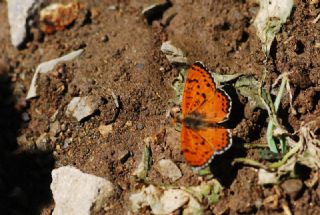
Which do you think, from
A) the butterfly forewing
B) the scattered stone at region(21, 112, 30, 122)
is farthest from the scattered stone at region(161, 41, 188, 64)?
the scattered stone at region(21, 112, 30, 122)

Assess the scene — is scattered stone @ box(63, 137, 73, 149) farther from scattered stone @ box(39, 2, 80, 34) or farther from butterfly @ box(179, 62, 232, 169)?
scattered stone @ box(39, 2, 80, 34)

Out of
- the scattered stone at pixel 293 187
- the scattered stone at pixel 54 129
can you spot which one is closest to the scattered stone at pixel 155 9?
the scattered stone at pixel 54 129

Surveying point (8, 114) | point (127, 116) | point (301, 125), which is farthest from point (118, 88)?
point (301, 125)

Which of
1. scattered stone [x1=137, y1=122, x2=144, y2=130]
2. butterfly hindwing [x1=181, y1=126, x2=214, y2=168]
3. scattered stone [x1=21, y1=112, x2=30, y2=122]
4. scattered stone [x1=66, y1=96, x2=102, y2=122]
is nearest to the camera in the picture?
butterfly hindwing [x1=181, y1=126, x2=214, y2=168]

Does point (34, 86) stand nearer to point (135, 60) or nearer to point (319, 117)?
point (135, 60)

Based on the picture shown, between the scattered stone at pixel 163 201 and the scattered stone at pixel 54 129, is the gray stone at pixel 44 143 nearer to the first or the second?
the scattered stone at pixel 54 129
